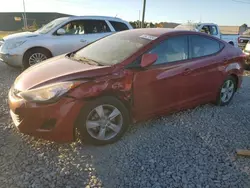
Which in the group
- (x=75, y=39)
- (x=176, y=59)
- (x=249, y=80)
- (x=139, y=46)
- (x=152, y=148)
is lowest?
(x=249, y=80)

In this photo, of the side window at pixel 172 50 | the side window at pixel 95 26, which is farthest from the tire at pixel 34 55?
the side window at pixel 172 50

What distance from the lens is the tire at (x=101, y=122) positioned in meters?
3.00

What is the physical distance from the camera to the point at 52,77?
3.06 metres

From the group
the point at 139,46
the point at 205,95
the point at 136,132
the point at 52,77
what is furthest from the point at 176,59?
the point at 52,77

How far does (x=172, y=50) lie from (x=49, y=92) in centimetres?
195

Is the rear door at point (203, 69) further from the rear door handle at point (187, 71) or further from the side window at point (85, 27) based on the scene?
the side window at point (85, 27)

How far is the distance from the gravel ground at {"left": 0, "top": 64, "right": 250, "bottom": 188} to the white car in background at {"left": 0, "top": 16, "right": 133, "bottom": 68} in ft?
10.6

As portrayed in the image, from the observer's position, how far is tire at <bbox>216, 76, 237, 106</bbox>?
463 cm

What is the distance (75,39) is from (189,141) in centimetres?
519

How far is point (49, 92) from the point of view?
2.84 metres

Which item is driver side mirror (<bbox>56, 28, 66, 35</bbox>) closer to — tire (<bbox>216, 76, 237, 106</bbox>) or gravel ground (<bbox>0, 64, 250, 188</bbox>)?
gravel ground (<bbox>0, 64, 250, 188</bbox>)

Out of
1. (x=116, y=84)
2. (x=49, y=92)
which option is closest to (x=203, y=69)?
(x=116, y=84)

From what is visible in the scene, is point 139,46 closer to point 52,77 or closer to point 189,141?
point 52,77

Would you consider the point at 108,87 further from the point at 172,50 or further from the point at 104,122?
the point at 172,50
